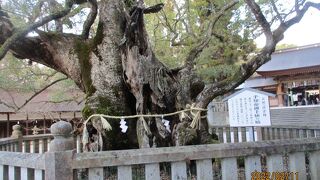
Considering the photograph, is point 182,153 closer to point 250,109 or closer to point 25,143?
point 250,109

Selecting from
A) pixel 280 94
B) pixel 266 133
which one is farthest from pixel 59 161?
pixel 280 94

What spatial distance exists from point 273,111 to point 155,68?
12218mm

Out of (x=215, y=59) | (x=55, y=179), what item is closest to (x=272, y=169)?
(x=55, y=179)

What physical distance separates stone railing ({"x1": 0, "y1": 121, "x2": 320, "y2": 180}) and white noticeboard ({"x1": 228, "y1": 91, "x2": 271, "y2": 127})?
325cm

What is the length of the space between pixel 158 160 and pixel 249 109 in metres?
4.30

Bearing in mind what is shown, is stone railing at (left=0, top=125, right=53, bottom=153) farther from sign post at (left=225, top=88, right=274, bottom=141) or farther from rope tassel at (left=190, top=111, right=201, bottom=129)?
sign post at (left=225, top=88, right=274, bottom=141)

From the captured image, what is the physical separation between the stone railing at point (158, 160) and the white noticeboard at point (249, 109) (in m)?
3.25

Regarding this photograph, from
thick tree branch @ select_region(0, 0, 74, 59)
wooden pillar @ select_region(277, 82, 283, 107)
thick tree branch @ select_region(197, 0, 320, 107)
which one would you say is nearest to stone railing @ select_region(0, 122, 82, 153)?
thick tree branch @ select_region(0, 0, 74, 59)

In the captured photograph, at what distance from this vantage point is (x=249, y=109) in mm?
6379

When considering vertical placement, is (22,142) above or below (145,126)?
below

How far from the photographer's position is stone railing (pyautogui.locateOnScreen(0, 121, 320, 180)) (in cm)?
238

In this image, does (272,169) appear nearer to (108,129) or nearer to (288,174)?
(288,174)

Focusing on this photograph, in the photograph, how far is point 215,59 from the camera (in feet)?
45.0

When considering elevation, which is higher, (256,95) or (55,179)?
(256,95)
